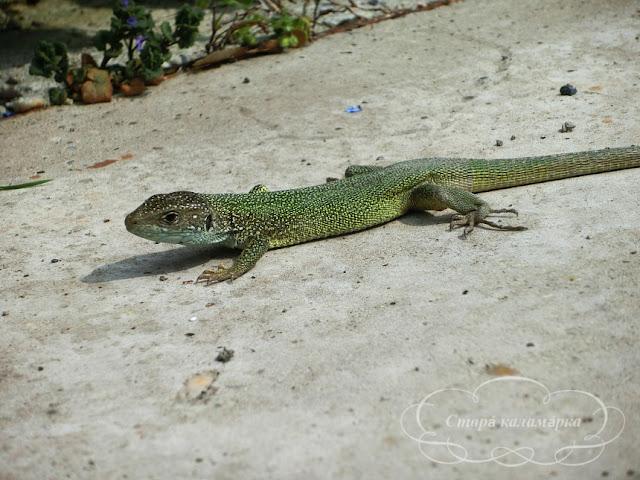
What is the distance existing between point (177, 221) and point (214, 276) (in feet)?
1.54

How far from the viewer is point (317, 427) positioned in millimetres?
3514

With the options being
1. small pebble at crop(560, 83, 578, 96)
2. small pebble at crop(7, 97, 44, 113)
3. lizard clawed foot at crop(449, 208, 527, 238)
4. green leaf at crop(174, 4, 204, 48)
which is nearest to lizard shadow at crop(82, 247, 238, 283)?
lizard clawed foot at crop(449, 208, 527, 238)

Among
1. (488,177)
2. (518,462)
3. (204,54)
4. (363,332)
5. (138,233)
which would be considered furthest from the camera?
(204,54)

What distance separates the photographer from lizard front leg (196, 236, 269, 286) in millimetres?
5148

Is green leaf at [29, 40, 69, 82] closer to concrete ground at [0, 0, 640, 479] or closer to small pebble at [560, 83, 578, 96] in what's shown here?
concrete ground at [0, 0, 640, 479]

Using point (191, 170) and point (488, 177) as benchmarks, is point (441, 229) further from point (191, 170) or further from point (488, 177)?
point (191, 170)

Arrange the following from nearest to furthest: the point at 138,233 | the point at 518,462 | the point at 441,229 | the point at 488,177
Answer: the point at 518,462 → the point at 138,233 → the point at 441,229 → the point at 488,177


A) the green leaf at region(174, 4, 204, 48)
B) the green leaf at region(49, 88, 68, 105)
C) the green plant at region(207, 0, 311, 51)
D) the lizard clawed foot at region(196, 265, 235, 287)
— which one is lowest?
the lizard clawed foot at region(196, 265, 235, 287)

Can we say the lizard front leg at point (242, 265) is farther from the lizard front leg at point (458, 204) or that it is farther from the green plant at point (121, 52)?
the green plant at point (121, 52)

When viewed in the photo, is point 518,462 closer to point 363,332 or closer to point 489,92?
point 363,332

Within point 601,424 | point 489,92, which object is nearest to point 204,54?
point 489,92

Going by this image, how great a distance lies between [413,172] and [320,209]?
0.82 meters

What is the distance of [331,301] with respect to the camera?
4.65 meters

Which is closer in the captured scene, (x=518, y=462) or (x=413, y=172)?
(x=518, y=462)
